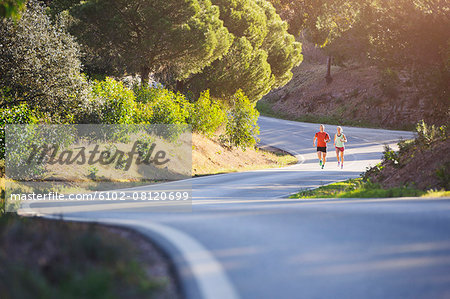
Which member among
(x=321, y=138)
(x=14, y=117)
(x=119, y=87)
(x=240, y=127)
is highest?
(x=119, y=87)

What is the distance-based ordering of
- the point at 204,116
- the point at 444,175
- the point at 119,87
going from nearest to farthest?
1. the point at 444,175
2. the point at 119,87
3. the point at 204,116

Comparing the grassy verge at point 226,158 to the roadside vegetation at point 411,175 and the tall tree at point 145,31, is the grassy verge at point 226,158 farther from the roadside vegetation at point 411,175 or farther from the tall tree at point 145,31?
the roadside vegetation at point 411,175

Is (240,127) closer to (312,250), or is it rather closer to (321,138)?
(321,138)

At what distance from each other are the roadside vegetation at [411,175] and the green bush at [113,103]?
926 cm

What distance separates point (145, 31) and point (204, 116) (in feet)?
19.5

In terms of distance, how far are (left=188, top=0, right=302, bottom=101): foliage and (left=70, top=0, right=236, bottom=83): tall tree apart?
4.94 m

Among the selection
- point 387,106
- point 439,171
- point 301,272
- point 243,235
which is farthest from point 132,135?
point 387,106

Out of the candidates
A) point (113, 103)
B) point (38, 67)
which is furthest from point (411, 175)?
point (38, 67)

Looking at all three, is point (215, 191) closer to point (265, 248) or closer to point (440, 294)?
point (265, 248)

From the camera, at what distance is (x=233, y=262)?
517cm

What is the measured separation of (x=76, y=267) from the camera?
14.2 ft

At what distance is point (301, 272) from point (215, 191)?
12.4 metres

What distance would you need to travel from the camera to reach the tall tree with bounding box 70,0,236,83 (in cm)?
2686

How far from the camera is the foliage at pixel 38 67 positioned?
1756cm
